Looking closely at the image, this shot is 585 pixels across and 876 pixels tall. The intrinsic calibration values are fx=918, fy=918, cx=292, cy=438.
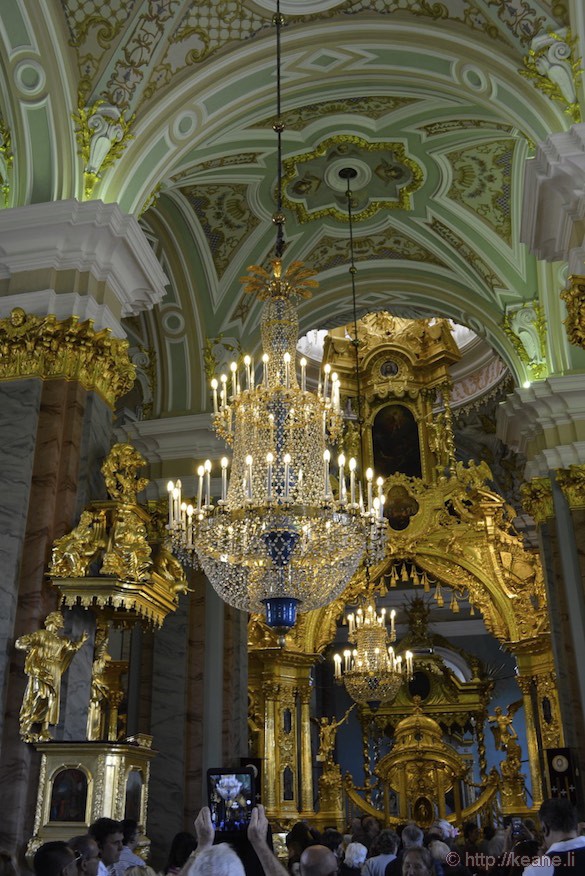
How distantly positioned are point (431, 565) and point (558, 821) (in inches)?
416

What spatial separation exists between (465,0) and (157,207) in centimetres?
417

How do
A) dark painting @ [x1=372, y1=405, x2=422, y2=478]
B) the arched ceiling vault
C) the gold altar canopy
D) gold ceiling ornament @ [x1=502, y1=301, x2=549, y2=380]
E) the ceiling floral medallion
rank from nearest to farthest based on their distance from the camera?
the arched ceiling vault
the ceiling floral medallion
gold ceiling ornament @ [x1=502, y1=301, x2=549, y2=380]
the gold altar canopy
dark painting @ [x1=372, y1=405, x2=422, y2=478]

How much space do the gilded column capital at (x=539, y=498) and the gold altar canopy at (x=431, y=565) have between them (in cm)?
267

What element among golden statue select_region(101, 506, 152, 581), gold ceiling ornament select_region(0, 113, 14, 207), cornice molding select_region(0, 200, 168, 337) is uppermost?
gold ceiling ornament select_region(0, 113, 14, 207)

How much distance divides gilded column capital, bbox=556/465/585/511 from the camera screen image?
5.69m

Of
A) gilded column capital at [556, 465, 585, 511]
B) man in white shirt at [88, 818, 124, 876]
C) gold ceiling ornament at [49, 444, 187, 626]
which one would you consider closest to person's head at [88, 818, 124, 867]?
→ man in white shirt at [88, 818, 124, 876]

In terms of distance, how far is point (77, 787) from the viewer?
5.84 meters

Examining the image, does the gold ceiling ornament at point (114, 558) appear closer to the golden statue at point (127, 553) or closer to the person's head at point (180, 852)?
the golden statue at point (127, 553)

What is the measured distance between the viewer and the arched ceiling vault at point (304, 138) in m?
7.55

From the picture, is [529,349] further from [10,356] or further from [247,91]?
[10,356]

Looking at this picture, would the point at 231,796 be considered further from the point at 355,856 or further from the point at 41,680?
the point at 41,680

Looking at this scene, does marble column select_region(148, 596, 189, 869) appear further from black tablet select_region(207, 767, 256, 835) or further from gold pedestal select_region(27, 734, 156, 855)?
black tablet select_region(207, 767, 256, 835)

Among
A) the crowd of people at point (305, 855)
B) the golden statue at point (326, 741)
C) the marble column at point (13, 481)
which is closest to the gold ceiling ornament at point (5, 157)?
the marble column at point (13, 481)

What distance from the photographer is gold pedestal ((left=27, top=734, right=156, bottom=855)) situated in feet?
18.9
